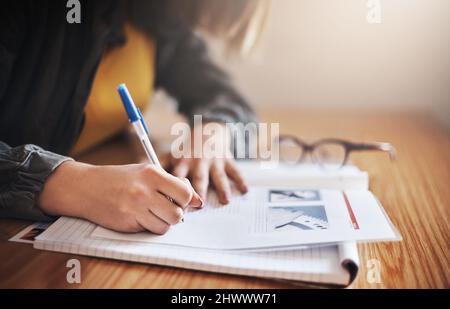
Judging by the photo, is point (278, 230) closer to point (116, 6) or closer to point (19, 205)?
point (19, 205)

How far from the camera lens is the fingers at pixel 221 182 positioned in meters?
0.60

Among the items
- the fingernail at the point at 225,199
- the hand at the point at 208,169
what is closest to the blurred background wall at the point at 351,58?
the hand at the point at 208,169

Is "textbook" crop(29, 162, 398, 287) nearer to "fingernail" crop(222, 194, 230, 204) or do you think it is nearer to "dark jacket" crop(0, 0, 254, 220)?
"fingernail" crop(222, 194, 230, 204)

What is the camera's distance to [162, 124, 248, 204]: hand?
62 cm

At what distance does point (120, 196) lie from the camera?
0.48 m

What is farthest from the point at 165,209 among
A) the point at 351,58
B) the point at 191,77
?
the point at 351,58

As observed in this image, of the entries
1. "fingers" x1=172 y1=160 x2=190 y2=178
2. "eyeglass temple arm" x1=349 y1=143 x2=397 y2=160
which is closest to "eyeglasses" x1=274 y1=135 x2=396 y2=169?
"eyeglass temple arm" x1=349 y1=143 x2=397 y2=160

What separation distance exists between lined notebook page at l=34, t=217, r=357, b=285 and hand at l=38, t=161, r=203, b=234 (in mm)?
26

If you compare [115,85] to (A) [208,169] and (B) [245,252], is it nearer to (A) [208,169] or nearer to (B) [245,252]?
(A) [208,169]

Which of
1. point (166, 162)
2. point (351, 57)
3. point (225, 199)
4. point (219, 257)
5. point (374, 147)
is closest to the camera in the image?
point (219, 257)

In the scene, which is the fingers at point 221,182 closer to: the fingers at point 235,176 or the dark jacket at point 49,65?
the fingers at point 235,176

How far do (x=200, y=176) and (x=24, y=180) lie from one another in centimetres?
24

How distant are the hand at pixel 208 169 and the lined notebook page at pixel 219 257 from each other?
151 mm
